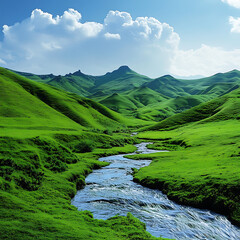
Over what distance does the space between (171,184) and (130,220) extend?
16587mm

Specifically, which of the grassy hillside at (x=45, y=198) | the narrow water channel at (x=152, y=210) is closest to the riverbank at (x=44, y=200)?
the grassy hillside at (x=45, y=198)

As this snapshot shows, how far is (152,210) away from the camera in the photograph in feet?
99.8

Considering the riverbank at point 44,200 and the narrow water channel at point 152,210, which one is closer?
the riverbank at point 44,200

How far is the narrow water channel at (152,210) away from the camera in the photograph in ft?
80.7

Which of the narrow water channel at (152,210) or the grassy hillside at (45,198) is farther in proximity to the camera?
the narrow water channel at (152,210)

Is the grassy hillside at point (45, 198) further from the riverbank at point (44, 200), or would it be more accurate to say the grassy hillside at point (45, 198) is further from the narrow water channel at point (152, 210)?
the narrow water channel at point (152, 210)

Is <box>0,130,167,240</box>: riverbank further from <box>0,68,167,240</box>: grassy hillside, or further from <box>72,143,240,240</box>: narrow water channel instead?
<box>72,143,240,240</box>: narrow water channel

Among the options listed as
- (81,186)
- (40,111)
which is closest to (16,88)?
(40,111)

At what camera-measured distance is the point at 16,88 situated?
648 ft

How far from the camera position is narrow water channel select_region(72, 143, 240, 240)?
24609 millimetres

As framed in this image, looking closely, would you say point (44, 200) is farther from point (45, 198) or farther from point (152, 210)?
point (152, 210)

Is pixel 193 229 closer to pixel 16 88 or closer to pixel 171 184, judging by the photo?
pixel 171 184

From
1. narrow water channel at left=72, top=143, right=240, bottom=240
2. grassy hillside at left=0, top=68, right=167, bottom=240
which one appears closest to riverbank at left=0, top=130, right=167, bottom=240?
grassy hillside at left=0, top=68, right=167, bottom=240

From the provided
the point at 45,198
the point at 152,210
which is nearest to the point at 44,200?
the point at 45,198
